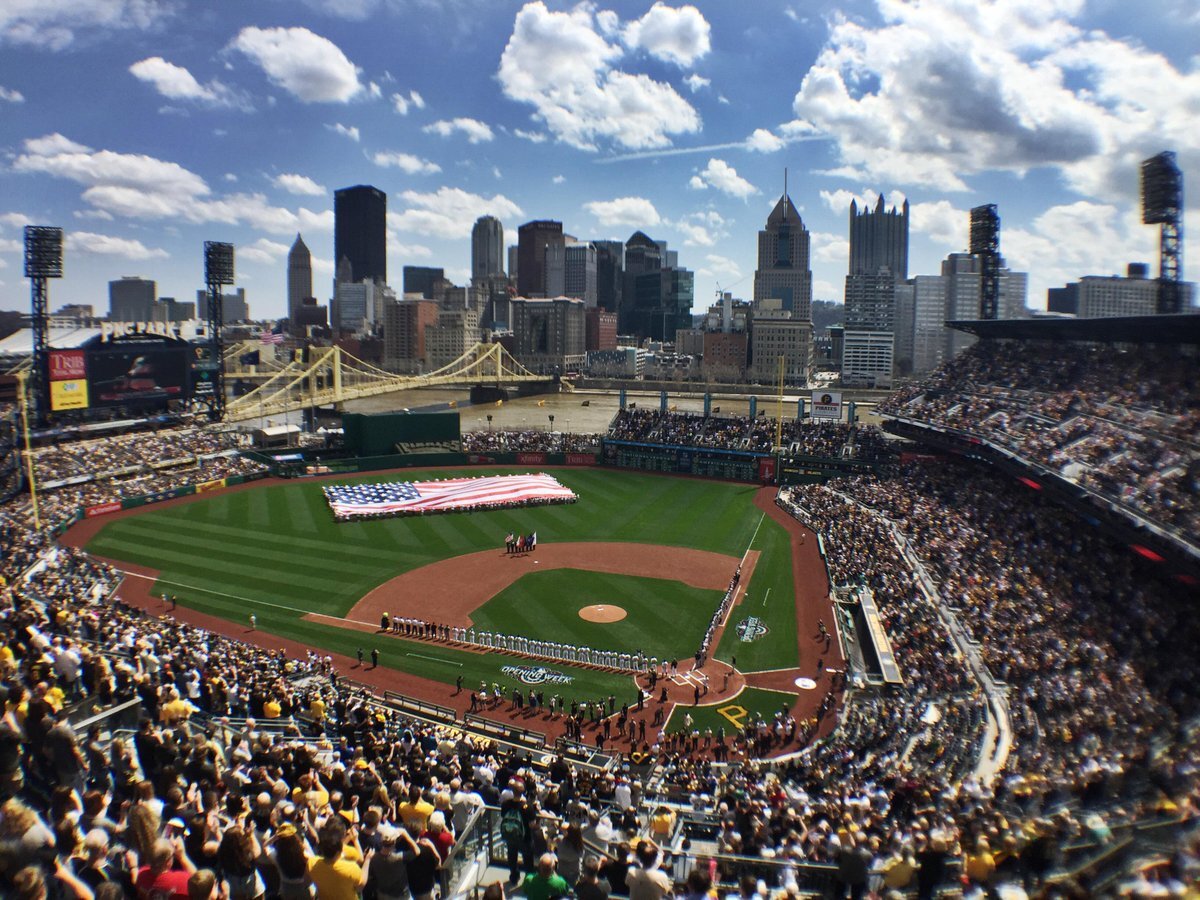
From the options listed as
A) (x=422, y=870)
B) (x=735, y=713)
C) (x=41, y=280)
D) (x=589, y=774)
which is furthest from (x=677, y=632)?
(x=41, y=280)

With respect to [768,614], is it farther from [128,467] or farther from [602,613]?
[128,467]

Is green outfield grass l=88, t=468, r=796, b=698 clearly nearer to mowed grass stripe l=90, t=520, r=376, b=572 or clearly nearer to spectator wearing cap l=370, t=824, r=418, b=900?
mowed grass stripe l=90, t=520, r=376, b=572

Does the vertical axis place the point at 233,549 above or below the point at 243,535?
below

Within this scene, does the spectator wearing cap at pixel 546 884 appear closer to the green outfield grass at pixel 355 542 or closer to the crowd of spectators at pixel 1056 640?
the crowd of spectators at pixel 1056 640

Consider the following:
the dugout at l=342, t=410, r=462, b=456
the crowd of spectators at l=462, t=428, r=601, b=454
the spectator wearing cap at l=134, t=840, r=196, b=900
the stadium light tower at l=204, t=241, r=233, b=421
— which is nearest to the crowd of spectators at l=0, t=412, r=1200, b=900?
the spectator wearing cap at l=134, t=840, r=196, b=900

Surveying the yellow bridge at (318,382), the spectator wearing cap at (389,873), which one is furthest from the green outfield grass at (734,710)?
the yellow bridge at (318,382)
